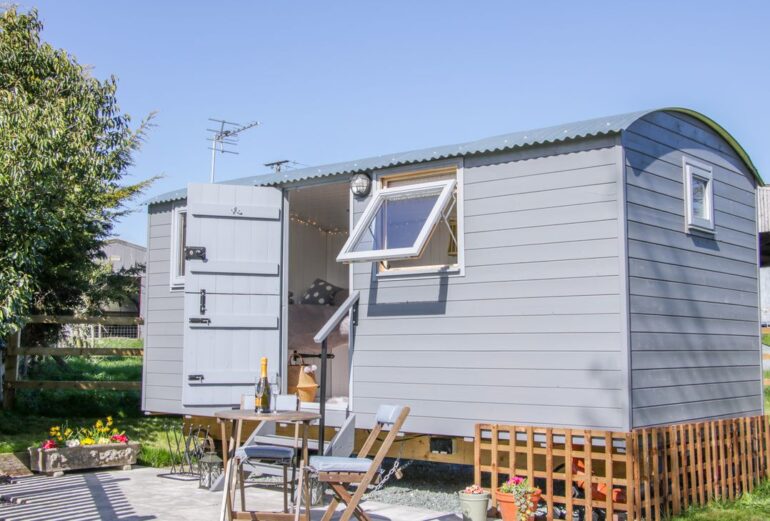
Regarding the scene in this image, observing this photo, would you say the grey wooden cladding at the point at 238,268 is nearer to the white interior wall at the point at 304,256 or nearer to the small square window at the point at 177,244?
the small square window at the point at 177,244

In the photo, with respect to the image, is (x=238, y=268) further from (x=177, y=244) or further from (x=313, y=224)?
(x=313, y=224)

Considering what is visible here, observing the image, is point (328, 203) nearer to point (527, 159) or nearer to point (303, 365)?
point (303, 365)

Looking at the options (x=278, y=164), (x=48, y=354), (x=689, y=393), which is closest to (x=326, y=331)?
(x=689, y=393)

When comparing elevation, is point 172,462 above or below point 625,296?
below

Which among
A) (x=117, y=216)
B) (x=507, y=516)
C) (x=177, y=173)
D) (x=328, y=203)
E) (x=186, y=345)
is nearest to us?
(x=507, y=516)

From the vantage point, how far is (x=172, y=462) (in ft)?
28.3

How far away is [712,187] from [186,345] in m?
5.13

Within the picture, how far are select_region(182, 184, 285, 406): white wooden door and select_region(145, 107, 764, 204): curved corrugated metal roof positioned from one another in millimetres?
374

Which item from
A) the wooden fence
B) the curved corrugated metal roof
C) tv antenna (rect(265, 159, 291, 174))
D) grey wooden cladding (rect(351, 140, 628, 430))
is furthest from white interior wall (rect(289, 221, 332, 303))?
tv antenna (rect(265, 159, 291, 174))

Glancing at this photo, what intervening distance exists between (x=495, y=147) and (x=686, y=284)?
1994 mm

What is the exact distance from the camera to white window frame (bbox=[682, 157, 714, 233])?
23.7ft

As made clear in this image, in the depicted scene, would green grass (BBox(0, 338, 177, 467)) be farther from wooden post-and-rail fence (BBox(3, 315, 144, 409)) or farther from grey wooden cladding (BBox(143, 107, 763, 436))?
grey wooden cladding (BBox(143, 107, 763, 436))

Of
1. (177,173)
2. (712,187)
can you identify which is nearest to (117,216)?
(177,173)

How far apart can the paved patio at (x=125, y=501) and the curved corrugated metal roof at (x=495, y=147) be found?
2993 millimetres
